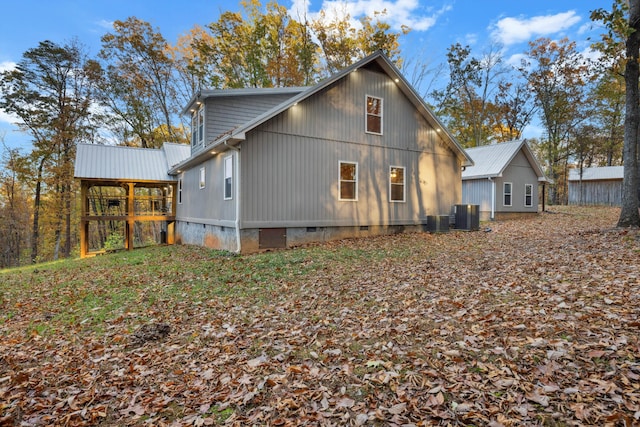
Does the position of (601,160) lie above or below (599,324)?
above

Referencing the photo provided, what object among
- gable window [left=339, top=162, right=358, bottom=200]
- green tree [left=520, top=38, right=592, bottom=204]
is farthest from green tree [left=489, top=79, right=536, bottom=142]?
gable window [left=339, top=162, right=358, bottom=200]

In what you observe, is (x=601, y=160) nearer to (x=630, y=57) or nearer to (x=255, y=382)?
(x=630, y=57)

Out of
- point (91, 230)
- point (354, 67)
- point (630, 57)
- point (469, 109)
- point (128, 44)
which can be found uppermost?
point (128, 44)

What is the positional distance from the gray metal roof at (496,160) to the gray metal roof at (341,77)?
16.0 feet

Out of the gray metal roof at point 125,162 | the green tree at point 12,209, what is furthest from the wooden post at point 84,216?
the green tree at point 12,209

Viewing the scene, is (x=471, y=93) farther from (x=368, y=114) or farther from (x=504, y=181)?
(x=368, y=114)

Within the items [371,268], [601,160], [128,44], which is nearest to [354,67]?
[371,268]

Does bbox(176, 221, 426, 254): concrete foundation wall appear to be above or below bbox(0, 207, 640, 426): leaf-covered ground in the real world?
above

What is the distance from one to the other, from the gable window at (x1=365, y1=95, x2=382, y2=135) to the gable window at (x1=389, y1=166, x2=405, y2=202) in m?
1.73

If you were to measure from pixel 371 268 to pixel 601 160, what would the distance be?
44.0 meters

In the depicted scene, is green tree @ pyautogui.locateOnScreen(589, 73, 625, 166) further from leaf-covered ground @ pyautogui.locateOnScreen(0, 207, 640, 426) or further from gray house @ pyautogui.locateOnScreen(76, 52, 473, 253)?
leaf-covered ground @ pyautogui.locateOnScreen(0, 207, 640, 426)

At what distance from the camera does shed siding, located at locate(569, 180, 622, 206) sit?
90.3 ft

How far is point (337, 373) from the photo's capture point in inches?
135

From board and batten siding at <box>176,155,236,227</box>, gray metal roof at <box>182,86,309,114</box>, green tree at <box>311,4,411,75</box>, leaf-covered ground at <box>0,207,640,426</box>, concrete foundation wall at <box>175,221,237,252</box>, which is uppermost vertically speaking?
green tree at <box>311,4,411,75</box>
